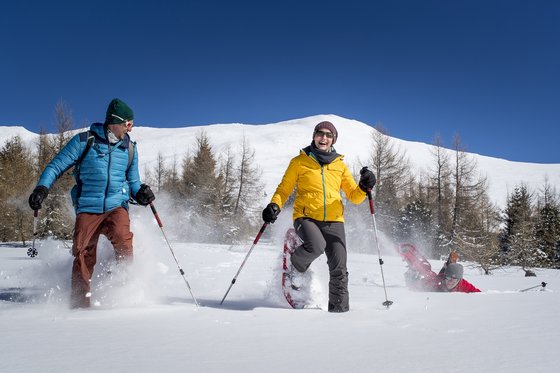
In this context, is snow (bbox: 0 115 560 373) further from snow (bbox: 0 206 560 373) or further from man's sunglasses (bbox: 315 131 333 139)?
man's sunglasses (bbox: 315 131 333 139)

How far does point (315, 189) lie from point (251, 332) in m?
1.80

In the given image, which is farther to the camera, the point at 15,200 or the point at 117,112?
the point at 15,200

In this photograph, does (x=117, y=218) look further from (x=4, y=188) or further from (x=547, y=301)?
(x=4, y=188)

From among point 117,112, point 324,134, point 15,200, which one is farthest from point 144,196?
point 15,200

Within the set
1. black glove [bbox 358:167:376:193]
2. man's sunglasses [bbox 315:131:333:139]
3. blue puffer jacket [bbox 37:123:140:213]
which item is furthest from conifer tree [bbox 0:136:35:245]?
black glove [bbox 358:167:376:193]

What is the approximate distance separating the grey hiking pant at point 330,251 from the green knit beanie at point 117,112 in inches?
81.7

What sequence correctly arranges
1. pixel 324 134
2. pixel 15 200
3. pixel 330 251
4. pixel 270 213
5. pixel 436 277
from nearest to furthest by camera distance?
pixel 270 213, pixel 330 251, pixel 324 134, pixel 436 277, pixel 15 200

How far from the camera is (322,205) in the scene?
387 cm

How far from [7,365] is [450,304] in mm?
3457

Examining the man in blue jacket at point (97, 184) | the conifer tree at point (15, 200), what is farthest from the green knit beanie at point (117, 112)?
the conifer tree at point (15, 200)

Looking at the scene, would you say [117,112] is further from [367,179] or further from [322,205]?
[367,179]

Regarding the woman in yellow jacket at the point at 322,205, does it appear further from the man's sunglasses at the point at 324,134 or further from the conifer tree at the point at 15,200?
the conifer tree at the point at 15,200

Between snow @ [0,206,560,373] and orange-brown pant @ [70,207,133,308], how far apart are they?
173mm

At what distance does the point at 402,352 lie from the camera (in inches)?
77.6
